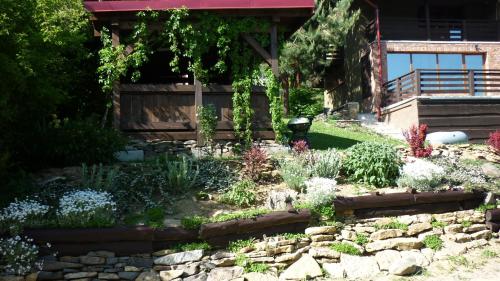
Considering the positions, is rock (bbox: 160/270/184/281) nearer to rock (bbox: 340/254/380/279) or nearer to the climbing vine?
rock (bbox: 340/254/380/279)

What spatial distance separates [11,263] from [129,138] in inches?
215

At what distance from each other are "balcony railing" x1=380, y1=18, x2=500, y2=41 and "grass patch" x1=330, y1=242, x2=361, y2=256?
15.5 metres

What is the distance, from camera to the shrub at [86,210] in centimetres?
702

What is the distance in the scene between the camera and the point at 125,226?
6949 millimetres

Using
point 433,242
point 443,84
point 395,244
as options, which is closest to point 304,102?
point 443,84

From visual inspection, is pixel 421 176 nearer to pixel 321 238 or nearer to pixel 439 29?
pixel 321 238

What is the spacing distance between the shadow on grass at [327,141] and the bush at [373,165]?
10.8 feet

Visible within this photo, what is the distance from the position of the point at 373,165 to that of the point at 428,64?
13.5 m

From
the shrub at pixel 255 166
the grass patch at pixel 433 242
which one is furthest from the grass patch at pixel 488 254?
the shrub at pixel 255 166

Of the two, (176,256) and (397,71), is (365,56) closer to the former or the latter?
(397,71)

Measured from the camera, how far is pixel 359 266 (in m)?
7.31

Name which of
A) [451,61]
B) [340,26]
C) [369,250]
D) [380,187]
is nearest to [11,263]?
[369,250]

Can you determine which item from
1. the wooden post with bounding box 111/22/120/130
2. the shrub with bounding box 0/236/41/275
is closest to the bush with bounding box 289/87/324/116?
the wooden post with bounding box 111/22/120/130

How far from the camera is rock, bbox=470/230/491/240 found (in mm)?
8555
